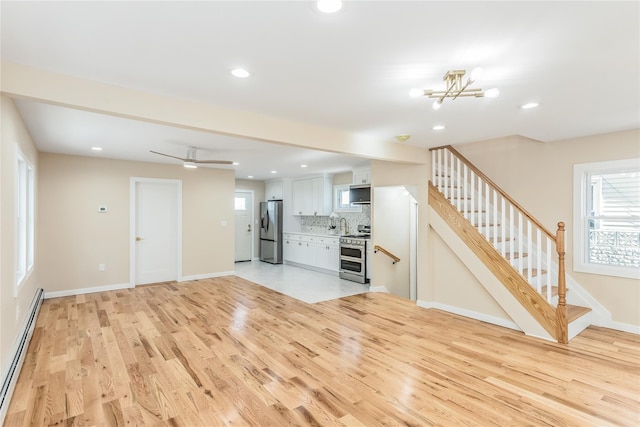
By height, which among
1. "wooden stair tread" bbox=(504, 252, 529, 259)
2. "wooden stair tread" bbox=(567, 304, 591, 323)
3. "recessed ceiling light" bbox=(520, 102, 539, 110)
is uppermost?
"recessed ceiling light" bbox=(520, 102, 539, 110)

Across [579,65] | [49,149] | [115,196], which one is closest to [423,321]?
[579,65]

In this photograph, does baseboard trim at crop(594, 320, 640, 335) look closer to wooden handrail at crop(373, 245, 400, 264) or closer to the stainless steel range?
wooden handrail at crop(373, 245, 400, 264)

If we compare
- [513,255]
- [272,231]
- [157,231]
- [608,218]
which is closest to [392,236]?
[513,255]

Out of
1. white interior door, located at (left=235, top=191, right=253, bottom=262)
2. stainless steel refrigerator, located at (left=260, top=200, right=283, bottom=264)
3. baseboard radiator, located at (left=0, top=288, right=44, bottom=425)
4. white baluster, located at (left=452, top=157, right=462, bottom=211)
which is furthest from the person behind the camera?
white interior door, located at (left=235, top=191, right=253, bottom=262)

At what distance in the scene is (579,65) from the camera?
2.10 metres

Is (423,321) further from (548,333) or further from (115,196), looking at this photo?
(115,196)

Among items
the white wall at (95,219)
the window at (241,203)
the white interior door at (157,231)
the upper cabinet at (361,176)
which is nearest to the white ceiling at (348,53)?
the white wall at (95,219)

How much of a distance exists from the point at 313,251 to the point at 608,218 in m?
5.46

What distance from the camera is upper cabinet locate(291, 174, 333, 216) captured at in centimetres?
777

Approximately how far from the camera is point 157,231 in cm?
634

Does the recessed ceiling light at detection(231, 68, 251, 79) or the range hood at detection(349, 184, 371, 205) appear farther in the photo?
the range hood at detection(349, 184, 371, 205)

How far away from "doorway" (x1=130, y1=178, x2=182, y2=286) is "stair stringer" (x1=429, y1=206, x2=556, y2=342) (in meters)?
5.00

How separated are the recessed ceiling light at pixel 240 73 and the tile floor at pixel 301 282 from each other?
3.69 m

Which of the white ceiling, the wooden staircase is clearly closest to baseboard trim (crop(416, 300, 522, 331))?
the wooden staircase
